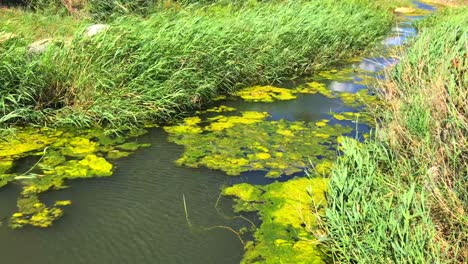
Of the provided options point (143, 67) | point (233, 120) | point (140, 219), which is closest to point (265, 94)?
point (233, 120)

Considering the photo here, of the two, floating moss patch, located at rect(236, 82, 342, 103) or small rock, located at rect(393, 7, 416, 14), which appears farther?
small rock, located at rect(393, 7, 416, 14)

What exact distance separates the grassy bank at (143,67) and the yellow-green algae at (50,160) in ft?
0.95

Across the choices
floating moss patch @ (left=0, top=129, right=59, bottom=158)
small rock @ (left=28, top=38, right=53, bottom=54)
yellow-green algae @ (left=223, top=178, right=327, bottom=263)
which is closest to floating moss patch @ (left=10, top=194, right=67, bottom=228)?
floating moss patch @ (left=0, top=129, right=59, bottom=158)

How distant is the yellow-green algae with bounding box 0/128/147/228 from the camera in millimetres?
4086

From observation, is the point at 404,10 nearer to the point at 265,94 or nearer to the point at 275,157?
the point at 265,94

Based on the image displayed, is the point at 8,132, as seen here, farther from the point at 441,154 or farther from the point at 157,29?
the point at 441,154

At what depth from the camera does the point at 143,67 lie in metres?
6.43

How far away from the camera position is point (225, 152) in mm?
5488

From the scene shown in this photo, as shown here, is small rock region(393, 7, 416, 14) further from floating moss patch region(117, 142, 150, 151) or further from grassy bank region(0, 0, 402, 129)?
floating moss patch region(117, 142, 150, 151)

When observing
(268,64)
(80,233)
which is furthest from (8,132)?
(268,64)

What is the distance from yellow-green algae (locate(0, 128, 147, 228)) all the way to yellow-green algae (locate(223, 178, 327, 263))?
1.70 meters

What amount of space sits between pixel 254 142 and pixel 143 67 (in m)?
2.14

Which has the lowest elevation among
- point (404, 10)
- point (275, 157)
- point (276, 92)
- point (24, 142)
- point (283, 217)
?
point (283, 217)

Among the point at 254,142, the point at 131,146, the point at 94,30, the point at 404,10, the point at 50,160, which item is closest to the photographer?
the point at 50,160
